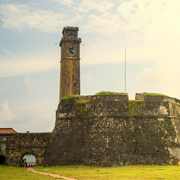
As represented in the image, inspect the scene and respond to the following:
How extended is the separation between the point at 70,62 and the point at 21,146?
51.7 feet

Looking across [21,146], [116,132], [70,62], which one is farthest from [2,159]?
[70,62]

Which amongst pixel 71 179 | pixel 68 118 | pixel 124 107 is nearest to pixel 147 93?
pixel 124 107

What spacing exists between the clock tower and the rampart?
10.6 meters

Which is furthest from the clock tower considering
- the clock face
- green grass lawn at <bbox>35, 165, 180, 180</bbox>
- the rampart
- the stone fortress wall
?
green grass lawn at <bbox>35, 165, 180, 180</bbox>

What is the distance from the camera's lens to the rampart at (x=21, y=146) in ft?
99.9

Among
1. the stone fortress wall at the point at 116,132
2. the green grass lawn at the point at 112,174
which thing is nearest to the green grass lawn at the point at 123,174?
the green grass lawn at the point at 112,174

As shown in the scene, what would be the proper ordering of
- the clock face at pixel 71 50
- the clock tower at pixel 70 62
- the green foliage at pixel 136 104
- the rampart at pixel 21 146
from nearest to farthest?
1. the green foliage at pixel 136 104
2. the rampart at pixel 21 146
3. the clock tower at pixel 70 62
4. the clock face at pixel 71 50

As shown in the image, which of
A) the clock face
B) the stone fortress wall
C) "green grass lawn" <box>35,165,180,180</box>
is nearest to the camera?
"green grass lawn" <box>35,165,180,180</box>

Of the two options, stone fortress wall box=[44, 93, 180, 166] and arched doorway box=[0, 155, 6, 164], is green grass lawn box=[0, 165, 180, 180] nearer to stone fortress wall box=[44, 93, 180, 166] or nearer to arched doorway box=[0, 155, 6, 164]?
stone fortress wall box=[44, 93, 180, 166]

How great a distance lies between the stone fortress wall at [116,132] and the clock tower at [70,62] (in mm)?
13828

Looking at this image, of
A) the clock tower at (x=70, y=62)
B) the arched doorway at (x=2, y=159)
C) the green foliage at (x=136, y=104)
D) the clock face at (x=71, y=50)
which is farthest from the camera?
the clock face at (x=71, y=50)

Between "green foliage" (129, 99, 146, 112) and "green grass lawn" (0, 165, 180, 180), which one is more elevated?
"green foliage" (129, 99, 146, 112)

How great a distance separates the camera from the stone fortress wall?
23734 millimetres

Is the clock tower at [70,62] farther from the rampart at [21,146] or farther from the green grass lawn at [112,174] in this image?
the green grass lawn at [112,174]
